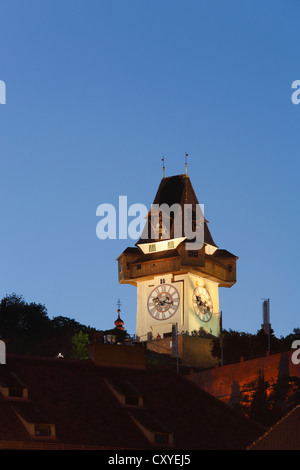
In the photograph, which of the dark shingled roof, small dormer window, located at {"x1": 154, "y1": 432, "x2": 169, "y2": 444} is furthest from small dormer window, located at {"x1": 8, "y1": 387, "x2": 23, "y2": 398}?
the dark shingled roof

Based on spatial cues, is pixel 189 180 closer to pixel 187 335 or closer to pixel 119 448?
pixel 187 335

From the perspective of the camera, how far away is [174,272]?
136000 millimetres

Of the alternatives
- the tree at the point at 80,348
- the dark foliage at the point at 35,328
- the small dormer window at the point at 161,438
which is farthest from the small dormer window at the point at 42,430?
the dark foliage at the point at 35,328

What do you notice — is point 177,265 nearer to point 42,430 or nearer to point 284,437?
point 42,430

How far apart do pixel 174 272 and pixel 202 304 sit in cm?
471

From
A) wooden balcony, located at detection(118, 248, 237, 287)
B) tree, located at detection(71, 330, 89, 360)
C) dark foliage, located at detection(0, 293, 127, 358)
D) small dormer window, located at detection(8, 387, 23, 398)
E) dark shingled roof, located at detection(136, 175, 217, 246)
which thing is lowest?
small dormer window, located at detection(8, 387, 23, 398)

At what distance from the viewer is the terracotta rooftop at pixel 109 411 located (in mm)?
55031

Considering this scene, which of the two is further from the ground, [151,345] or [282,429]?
[151,345]

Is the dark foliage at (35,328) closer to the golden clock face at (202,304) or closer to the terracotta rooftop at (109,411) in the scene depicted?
the golden clock face at (202,304)

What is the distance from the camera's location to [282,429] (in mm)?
54031

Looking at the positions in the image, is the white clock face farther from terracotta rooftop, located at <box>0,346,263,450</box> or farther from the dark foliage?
terracotta rooftop, located at <box>0,346,263,450</box>

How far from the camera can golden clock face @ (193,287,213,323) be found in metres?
137

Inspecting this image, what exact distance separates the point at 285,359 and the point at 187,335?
133 ft
